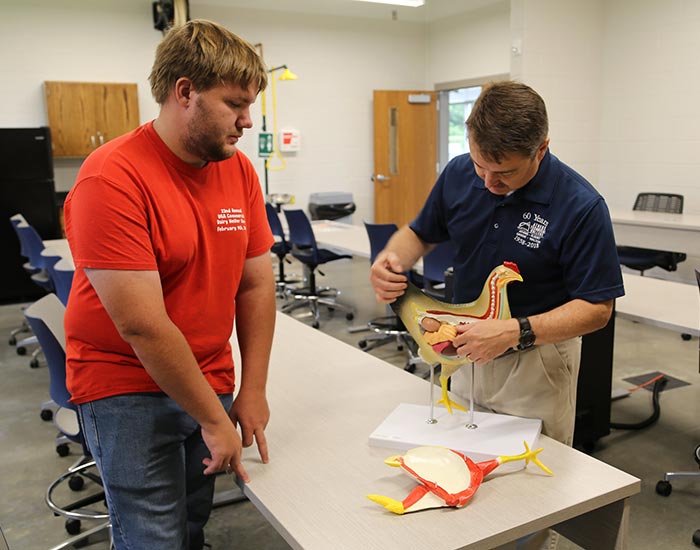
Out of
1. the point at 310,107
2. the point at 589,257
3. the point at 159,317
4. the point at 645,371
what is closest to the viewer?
the point at 159,317

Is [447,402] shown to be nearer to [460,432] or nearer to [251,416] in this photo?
[460,432]

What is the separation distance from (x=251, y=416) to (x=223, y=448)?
156 mm

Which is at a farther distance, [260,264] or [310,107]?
[310,107]

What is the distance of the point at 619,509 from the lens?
→ 1.33 m

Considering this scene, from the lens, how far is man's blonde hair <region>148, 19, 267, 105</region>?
119cm

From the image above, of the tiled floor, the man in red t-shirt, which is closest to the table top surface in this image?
the tiled floor

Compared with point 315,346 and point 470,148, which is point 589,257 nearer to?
point 470,148

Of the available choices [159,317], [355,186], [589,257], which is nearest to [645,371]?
[589,257]

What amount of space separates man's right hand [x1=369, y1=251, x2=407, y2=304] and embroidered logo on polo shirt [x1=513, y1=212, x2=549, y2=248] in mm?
290

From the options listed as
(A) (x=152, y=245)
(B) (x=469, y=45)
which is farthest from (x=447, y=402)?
(B) (x=469, y=45)

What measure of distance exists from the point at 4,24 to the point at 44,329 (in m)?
6.25

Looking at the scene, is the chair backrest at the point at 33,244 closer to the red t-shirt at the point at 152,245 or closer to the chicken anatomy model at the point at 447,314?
the red t-shirt at the point at 152,245

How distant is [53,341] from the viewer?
2.19 metres

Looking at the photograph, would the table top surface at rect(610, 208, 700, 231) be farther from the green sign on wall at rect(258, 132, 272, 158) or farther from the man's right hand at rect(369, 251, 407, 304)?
the green sign on wall at rect(258, 132, 272, 158)
